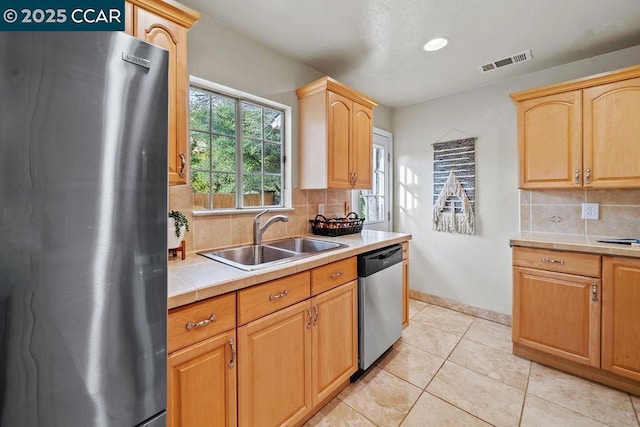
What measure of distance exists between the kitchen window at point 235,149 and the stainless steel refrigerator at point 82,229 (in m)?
1.02

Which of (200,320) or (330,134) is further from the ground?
(330,134)

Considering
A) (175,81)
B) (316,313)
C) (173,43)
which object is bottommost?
(316,313)

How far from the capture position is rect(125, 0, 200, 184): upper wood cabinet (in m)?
1.26

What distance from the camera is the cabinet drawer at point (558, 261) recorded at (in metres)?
1.89

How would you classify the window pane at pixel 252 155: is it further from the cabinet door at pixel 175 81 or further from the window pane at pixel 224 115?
the cabinet door at pixel 175 81

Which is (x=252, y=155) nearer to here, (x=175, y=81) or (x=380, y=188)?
(x=175, y=81)

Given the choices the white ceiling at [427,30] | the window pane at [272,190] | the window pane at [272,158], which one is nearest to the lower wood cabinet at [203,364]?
the window pane at [272,190]

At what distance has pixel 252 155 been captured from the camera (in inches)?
85.2

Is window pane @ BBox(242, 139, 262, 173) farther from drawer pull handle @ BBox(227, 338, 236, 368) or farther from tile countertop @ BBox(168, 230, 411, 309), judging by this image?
drawer pull handle @ BBox(227, 338, 236, 368)

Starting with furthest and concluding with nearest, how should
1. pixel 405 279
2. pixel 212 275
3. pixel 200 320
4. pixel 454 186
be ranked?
1. pixel 454 186
2. pixel 405 279
3. pixel 212 275
4. pixel 200 320

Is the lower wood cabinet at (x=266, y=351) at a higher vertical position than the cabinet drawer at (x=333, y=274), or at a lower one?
lower

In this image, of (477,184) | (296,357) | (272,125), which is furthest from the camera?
(477,184)

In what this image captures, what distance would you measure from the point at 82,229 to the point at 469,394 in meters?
2.23

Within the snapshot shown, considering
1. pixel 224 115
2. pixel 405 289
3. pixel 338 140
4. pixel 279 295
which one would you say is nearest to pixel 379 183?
pixel 338 140
